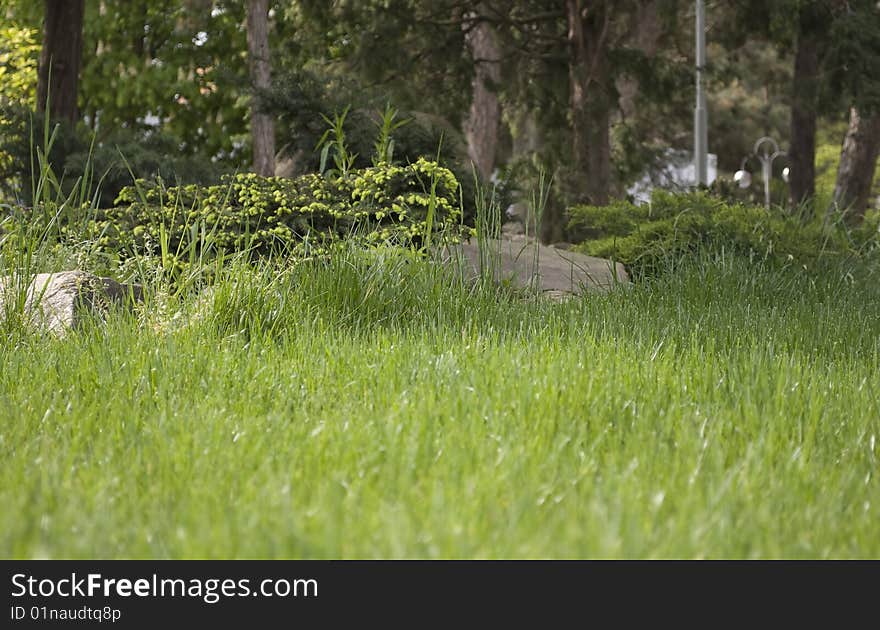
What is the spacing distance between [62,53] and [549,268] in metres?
8.52

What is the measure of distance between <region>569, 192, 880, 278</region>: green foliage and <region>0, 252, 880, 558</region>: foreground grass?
2.44 m

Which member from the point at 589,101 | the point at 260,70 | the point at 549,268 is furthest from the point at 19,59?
the point at 549,268

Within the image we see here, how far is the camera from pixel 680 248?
8242 millimetres

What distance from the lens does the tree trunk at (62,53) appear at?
13375mm

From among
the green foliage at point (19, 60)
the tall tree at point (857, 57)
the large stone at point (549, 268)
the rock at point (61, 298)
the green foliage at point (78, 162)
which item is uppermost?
the green foliage at point (19, 60)

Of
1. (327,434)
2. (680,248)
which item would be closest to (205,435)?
(327,434)

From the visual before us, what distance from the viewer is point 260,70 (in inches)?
669

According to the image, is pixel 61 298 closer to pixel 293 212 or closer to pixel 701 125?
pixel 293 212

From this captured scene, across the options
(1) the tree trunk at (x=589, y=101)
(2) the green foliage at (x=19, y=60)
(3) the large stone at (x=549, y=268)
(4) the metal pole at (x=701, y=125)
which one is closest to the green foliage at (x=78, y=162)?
(3) the large stone at (x=549, y=268)

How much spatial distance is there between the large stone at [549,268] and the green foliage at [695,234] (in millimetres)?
221

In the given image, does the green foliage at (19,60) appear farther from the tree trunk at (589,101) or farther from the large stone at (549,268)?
the large stone at (549,268)

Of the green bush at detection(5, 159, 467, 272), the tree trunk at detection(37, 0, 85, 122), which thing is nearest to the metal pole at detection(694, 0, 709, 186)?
the tree trunk at detection(37, 0, 85, 122)

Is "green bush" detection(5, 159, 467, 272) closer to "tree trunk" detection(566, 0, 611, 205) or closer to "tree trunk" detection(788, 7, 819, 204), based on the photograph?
"tree trunk" detection(566, 0, 611, 205)
